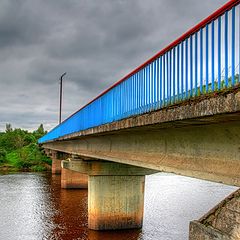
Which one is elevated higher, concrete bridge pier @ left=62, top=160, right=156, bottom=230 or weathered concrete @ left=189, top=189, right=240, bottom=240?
weathered concrete @ left=189, top=189, right=240, bottom=240

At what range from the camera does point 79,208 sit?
2638cm

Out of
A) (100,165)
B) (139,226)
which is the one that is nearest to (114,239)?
(139,226)

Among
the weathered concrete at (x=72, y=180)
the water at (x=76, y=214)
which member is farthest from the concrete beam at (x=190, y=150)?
the weathered concrete at (x=72, y=180)

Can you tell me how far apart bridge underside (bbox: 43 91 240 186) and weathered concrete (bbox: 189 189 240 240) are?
0.65 meters

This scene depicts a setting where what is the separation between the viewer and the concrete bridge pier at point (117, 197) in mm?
18750

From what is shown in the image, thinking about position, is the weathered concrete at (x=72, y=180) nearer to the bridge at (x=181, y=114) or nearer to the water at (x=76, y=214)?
the water at (x=76, y=214)

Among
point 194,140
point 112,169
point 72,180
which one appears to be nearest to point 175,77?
point 194,140

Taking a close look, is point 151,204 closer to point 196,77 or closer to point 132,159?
point 132,159

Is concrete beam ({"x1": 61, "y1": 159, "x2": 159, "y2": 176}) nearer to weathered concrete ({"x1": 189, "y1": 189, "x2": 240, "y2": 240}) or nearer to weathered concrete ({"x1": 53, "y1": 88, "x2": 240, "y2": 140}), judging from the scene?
weathered concrete ({"x1": 53, "y1": 88, "x2": 240, "y2": 140})

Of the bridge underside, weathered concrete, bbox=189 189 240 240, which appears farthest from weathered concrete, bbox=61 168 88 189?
weathered concrete, bbox=189 189 240 240

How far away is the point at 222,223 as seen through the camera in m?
5.61

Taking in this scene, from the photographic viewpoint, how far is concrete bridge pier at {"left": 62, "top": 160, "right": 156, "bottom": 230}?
18750 millimetres

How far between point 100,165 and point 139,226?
3.67m

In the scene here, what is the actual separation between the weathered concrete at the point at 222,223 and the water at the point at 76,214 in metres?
11.7
